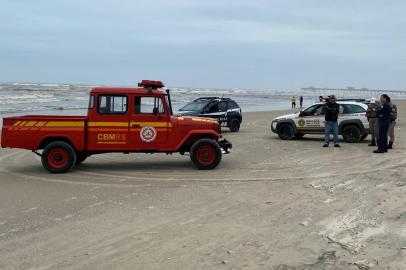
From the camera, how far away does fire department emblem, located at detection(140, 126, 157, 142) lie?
36.2ft

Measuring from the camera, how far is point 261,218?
6.88 m

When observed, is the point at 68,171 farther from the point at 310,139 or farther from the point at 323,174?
the point at 310,139

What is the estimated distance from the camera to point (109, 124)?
35.8 ft

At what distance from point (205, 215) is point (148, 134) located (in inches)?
172

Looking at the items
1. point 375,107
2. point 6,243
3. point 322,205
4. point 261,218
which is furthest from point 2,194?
point 375,107

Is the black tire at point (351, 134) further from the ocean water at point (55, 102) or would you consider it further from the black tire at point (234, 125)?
the ocean water at point (55, 102)

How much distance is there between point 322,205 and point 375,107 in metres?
9.15

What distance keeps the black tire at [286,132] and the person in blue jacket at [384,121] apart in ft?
16.0

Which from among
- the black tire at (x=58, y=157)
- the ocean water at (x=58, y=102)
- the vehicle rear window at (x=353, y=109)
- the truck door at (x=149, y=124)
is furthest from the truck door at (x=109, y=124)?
the ocean water at (x=58, y=102)

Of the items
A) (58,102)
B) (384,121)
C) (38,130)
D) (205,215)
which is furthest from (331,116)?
(58,102)

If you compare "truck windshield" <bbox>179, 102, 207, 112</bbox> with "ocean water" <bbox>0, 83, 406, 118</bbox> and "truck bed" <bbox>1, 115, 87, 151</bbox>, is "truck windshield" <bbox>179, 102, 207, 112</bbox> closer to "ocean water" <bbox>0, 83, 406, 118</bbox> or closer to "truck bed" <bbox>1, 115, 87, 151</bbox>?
"truck bed" <bbox>1, 115, 87, 151</bbox>

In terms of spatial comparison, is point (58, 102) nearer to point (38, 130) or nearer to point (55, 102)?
point (55, 102)

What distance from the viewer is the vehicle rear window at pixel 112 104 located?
10.9 metres

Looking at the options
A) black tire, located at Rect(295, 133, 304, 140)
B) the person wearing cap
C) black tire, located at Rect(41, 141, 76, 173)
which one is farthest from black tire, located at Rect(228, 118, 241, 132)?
black tire, located at Rect(41, 141, 76, 173)
